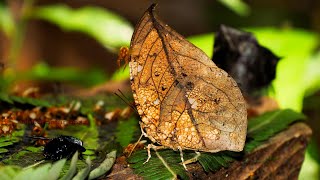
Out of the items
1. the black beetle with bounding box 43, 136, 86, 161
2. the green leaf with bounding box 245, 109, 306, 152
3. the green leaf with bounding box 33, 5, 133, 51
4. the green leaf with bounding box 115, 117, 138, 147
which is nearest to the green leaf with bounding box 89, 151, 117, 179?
the black beetle with bounding box 43, 136, 86, 161

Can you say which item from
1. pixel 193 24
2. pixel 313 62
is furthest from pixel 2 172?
pixel 193 24

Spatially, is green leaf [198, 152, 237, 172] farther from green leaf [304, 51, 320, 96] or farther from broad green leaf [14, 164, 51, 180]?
green leaf [304, 51, 320, 96]

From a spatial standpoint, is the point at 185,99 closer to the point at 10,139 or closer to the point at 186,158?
the point at 186,158

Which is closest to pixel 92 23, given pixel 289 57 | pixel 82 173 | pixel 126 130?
pixel 289 57

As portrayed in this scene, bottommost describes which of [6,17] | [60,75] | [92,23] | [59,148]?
[59,148]

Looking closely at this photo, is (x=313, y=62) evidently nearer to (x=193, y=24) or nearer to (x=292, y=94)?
(x=292, y=94)

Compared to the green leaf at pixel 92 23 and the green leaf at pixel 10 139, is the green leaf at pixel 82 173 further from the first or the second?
the green leaf at pixel 92 23
